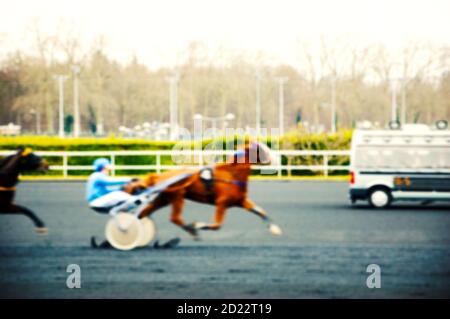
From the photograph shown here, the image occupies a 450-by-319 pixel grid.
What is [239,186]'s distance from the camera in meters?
5.54

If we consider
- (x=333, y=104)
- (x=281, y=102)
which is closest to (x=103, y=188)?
(x=281, y=102)

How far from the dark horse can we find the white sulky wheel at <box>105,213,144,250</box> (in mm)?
922

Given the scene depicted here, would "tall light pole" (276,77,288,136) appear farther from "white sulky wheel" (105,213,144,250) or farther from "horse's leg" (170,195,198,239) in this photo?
"white sulky wheel" (105,213,144,250)

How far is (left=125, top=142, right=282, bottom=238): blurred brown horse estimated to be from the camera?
202 inches

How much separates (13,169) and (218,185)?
4.42ft

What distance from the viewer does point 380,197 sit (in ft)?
35.6

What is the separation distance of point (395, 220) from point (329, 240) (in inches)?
70.6

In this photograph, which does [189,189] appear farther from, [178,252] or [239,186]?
[178,252]

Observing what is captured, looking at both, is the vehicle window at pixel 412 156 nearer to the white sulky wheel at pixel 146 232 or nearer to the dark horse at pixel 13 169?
the white sulky wheel at pixel 146 232

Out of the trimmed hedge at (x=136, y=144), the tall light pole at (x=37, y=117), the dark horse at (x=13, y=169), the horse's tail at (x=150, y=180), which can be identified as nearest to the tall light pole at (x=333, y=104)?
the trimmed hedge at (x=136, y=144)

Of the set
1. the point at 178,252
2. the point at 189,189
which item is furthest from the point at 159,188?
the point at 178,252

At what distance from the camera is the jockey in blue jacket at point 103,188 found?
5.70m

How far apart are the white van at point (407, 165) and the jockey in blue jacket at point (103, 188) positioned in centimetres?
170

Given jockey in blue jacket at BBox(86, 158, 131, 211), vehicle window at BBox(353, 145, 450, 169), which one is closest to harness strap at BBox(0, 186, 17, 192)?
jockey in blue jacket at BBox(86, 158, 131, 211)
